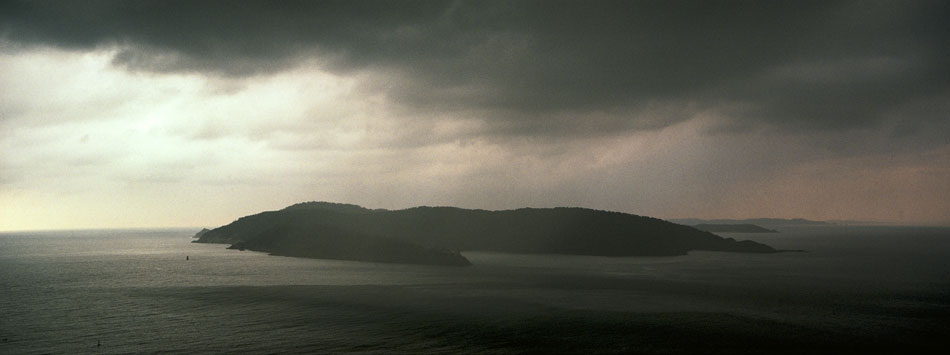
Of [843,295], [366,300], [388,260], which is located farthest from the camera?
[388,260]

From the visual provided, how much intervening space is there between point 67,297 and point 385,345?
208 feet

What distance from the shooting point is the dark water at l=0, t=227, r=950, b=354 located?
52.6m

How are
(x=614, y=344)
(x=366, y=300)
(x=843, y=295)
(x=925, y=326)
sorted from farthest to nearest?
(x=843, y=295) < (x=366, y=300) < (x=925, y=326) < (x=614, y=344)

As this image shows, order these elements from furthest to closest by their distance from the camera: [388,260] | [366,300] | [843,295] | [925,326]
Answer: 1. [388,260]
2. [843,295]
3. [366,300]
4. [925,326]

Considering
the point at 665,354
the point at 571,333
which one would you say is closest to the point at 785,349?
the point at 665,354

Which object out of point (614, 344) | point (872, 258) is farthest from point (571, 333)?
point (872, 258)

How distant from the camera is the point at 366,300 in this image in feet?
265

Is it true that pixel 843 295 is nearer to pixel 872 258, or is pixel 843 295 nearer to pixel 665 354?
pixel 665 354

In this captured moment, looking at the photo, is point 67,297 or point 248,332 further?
point 67,297

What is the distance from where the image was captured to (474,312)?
69688 mm

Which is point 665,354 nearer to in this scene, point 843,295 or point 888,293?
point 843,295

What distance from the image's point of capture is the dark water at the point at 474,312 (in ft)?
173

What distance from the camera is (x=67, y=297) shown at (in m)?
84.1

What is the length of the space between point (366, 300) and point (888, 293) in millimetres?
84984
